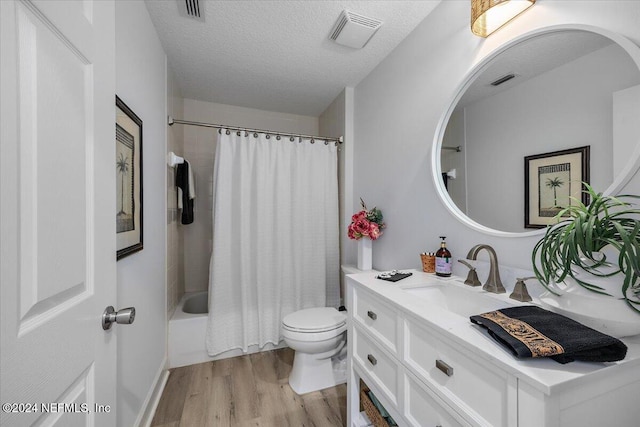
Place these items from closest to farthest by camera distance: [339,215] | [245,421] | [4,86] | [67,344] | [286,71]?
[4,86] < [67,344] < [245,421] < [286,71] < [339,215]

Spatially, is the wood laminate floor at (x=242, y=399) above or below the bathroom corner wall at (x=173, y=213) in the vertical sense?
below

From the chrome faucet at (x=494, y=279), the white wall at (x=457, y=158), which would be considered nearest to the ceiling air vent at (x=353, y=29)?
the white wall at (x=457, y=158)

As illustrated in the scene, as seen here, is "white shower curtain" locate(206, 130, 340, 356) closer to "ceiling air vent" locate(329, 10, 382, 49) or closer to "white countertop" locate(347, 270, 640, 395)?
"ceiling air vent" locate(329, 10, 382, 49)

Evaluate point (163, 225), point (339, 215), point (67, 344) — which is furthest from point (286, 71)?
point (67, 344)

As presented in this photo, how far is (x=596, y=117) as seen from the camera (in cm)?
89

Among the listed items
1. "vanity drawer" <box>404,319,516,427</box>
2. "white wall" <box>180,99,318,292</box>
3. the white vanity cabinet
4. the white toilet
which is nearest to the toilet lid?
the white toilet

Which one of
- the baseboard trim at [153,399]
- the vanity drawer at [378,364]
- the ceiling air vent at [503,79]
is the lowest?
the baseboard trim at [153,399]

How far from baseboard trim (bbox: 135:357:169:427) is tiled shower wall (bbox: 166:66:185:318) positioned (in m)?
0.40

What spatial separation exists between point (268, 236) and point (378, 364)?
1442 millimetres

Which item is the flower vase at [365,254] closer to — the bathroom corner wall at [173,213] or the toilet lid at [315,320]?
the toilet lid at [315,320]

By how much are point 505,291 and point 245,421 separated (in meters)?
1.54

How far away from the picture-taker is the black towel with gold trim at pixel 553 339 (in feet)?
1.89

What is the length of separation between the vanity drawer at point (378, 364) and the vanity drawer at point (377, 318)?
0.05 metres

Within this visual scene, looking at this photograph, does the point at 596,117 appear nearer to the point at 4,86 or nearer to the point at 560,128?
the point at 560,128
